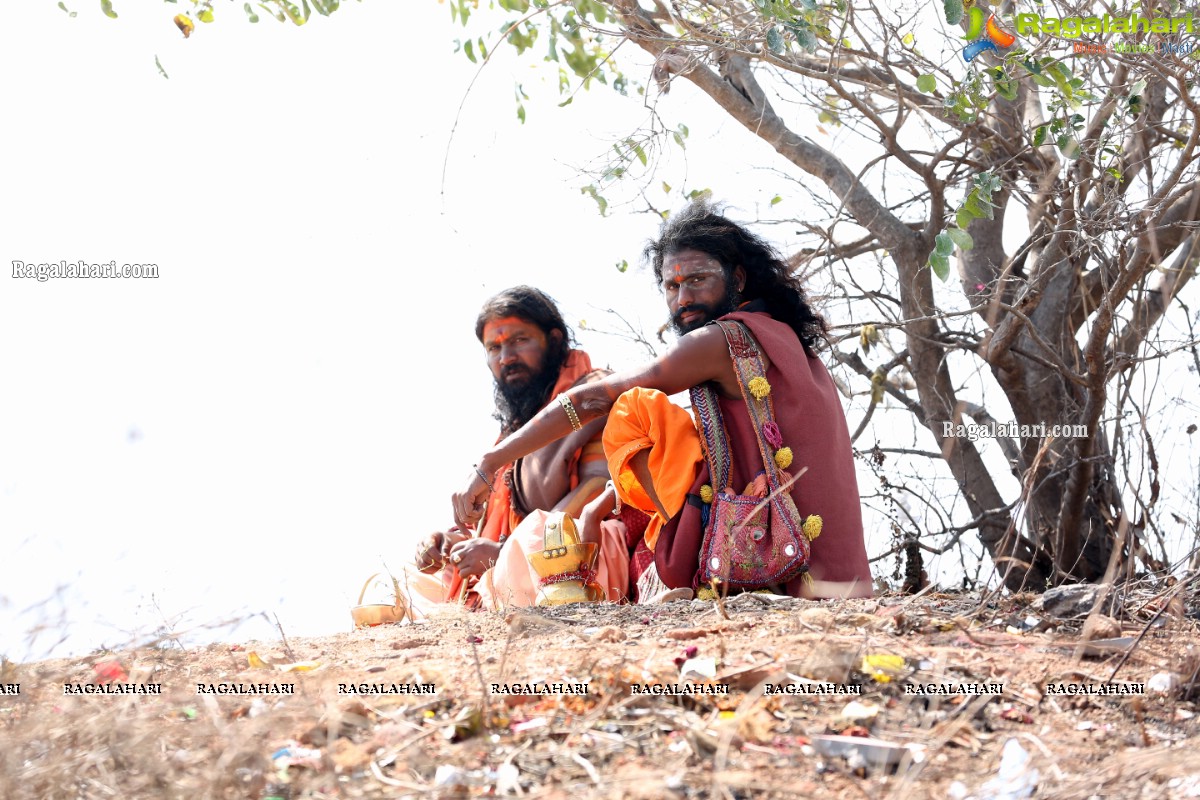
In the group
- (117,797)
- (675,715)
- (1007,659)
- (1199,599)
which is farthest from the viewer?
(1199,599)

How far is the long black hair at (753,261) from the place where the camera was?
158 inches

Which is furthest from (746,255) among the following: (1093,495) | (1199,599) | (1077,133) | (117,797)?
(117,797)

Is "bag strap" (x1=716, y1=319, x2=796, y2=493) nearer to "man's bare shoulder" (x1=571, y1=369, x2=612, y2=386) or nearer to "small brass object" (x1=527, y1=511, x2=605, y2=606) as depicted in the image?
"small brass object" (x1=527, y1=511, x2=605, y2=606)

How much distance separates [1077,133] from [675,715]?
335 cm

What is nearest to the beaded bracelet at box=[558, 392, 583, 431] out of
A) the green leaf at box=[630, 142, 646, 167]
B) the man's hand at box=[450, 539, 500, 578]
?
the man's hand at box=[450, 539, 500, 578]

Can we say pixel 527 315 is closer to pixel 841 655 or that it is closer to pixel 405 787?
pixel 841 655

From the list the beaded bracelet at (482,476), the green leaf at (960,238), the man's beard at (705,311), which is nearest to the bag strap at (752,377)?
the man's beard at (705,311)

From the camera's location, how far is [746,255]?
13.4 feet

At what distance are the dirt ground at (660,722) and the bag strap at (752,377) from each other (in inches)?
39.6

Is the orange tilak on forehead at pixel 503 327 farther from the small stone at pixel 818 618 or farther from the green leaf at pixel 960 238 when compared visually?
the small stone at pixel 818 618

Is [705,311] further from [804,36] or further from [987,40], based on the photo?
[987,40]

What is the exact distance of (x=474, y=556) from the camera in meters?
4.19

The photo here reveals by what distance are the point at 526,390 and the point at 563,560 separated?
1138 mm

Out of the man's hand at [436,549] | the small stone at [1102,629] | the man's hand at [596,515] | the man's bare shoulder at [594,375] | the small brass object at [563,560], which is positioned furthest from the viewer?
the man's bare shoulder at [594,375]
